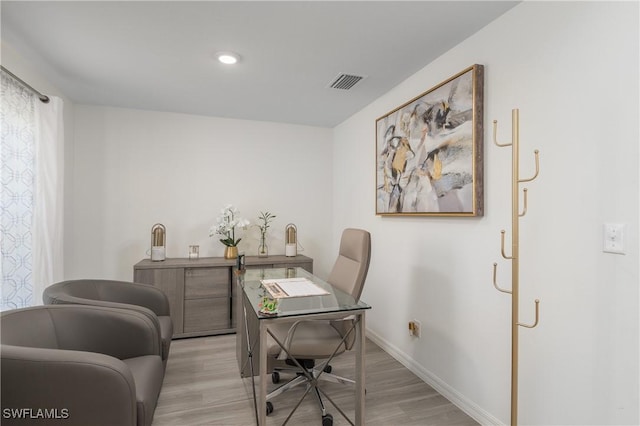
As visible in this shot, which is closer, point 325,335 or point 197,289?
point 325,335

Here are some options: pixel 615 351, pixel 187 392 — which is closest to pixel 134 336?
pixel 187 392

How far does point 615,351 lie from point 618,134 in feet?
2.98

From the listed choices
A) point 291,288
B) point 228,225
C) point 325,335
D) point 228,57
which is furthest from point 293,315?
point 228,225

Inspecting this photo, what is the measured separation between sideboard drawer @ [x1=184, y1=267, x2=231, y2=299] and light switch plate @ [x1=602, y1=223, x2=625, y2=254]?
308 centimetres

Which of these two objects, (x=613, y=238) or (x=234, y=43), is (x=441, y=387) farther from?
(x=234, y=43)

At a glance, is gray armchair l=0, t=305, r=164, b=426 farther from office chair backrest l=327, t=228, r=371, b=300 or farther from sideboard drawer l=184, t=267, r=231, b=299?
sideboard drawer l=184, t=267, r=231, b=299

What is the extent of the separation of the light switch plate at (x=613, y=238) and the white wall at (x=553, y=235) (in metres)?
0.02

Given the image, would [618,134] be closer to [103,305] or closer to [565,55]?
[565,55]

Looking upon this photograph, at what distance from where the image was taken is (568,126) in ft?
5.10

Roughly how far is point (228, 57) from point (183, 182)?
187 cm

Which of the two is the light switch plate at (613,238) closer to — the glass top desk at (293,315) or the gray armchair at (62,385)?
the glass top desk at (293,315)

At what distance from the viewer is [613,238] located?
1.37 meters

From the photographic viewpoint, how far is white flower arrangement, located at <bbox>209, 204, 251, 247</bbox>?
3.69 meters

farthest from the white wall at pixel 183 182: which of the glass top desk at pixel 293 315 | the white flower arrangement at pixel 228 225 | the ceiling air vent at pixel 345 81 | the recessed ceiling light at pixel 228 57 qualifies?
the glass top desk at pixel 293 315
